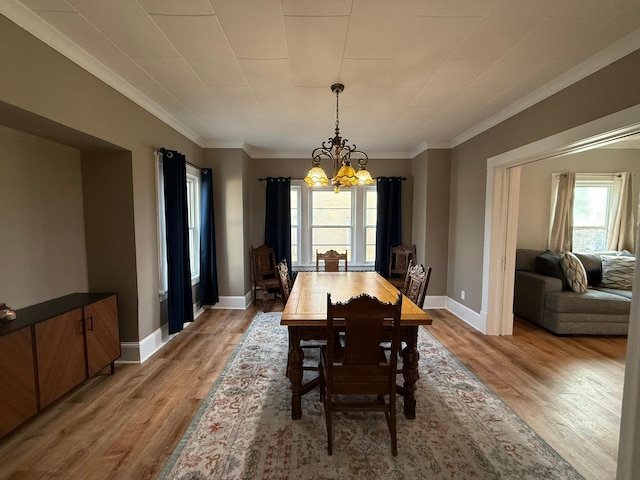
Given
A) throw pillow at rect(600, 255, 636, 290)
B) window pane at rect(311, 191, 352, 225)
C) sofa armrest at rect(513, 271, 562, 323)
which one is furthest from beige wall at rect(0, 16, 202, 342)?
throw pillow at rect(600, 255, 636, 290)

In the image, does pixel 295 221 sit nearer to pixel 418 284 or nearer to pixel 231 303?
pixel 231 303

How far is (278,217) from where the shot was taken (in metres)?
5.12

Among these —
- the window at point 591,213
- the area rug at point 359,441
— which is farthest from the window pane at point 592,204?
the area rug at point 359,441

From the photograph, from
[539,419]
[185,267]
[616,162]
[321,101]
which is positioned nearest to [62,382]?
[185,267]

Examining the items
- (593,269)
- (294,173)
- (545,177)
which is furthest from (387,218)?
(593,269)

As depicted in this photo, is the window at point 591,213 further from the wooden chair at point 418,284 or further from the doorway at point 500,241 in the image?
the wooden chair at point 418,284

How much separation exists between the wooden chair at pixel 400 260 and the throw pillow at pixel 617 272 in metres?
2.57

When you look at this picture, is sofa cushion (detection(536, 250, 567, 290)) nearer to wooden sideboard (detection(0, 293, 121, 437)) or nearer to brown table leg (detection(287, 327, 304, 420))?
brown table leg (detection(287, 327, 304, 420))

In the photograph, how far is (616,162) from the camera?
4547 millimetres

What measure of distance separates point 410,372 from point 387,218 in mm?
3351

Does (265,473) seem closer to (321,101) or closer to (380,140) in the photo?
(321,101)

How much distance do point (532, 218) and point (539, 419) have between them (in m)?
3.60

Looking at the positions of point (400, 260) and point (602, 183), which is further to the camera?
point (400, 260)

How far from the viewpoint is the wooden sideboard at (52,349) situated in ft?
5.83
